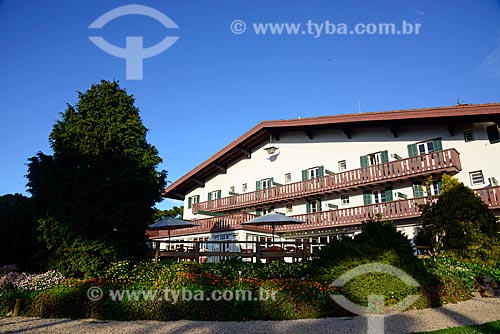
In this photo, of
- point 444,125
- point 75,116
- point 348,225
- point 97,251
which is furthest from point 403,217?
point 75,116

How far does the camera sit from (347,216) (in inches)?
892

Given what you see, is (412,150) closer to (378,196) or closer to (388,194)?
(388,194)

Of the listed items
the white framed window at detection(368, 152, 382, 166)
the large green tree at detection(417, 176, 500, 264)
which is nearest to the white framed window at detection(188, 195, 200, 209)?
the white framed window at detection(368, 152, 382, 166)

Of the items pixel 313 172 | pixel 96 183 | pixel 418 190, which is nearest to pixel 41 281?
pixel 96 183

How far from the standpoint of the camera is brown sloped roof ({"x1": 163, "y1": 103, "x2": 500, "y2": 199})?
18969 mm

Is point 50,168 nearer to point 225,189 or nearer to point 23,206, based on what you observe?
point 23,206

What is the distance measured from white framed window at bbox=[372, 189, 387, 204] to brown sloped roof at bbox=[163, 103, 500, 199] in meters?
3.69

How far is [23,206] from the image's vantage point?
14.0 metres

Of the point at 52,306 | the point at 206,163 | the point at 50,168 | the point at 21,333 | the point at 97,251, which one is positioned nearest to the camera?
the point at 21,333

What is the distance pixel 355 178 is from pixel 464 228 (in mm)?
9026

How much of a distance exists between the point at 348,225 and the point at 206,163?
14258mm

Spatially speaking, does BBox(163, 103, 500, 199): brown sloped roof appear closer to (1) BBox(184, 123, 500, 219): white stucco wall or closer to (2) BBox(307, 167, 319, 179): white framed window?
(1) BBox(184, 123, 500, 219): white stucco wall

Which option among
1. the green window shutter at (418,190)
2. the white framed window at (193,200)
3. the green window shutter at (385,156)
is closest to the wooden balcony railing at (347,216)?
the green window shutter at (418,190)

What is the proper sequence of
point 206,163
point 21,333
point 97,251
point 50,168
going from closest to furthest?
point 21,333 < point 97,251 < point 50,168 < point 206,163
